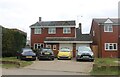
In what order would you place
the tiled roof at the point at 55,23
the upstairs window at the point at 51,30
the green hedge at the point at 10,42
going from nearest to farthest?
the green hedge at the point at 10,42, the tiled roof at the point at 55,23, the upstairs window at the point at 51,30

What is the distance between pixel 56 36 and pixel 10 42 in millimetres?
12777

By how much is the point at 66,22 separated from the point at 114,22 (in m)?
8.55

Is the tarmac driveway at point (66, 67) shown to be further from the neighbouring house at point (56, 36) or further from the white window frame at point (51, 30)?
the white window frame at point (51, 30)

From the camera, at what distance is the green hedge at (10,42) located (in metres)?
38.2

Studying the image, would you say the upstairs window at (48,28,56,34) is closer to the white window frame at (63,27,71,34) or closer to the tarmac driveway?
the white window frame at (63,27,71,34)

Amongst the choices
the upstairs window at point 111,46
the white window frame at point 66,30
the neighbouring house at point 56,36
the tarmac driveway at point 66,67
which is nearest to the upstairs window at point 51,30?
the neighbouring house at point 56,36

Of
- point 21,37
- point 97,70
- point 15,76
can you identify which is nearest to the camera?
point 15,76

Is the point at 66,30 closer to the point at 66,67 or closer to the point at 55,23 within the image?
the point at 55,23

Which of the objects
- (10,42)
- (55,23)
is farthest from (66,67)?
(55,23)

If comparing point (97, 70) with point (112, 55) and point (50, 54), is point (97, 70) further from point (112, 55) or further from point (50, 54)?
point (112, 55)

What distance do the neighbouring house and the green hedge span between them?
22.8 ft

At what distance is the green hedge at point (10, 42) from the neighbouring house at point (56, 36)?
6946mm

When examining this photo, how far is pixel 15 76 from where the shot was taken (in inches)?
725

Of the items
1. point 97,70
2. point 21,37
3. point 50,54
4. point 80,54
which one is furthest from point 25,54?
point 97,70
